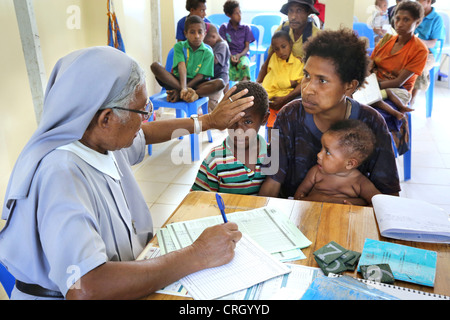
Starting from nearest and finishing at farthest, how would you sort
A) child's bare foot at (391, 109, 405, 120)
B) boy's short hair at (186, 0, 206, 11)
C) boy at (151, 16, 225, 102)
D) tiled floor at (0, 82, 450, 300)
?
child's bare foot at (391, 109, 405, 120)
tiled floor at (0, 82, 450, 300)
boy at (151, 16, 225, 102)
boy's short hair at (186, 0, 206, 11)

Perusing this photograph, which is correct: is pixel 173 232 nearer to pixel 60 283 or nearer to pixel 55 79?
pixel 60 283

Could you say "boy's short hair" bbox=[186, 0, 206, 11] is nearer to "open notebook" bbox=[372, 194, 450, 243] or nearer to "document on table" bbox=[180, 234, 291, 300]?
"open notebook" bbox=[372, 194, 450, 243]

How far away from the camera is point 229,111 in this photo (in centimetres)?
179

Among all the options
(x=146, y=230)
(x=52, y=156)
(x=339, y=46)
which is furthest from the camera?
(x=339, y=46)

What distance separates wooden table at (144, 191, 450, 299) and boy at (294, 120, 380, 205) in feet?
1.17

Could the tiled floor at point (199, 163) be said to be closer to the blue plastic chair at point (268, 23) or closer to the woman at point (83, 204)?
the woman at point (83, 204)

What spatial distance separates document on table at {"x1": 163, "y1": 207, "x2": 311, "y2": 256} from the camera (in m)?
1.29

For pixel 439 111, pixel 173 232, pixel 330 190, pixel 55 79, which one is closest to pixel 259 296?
pixel 173 232

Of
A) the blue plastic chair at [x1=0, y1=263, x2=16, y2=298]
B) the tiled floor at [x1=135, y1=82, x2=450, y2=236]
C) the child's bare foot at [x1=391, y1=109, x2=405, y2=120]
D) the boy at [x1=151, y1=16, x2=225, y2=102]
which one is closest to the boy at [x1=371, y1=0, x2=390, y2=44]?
A: the tiled floor at [x1=135, y1=82, x2=450, y2=236]

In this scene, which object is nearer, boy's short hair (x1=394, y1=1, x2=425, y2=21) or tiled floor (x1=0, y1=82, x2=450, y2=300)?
tiled floor (x1=0, y1=82, x2=450, y2=300)

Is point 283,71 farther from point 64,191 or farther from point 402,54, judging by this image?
point 64,191

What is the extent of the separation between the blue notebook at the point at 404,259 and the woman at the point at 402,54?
2256mm
